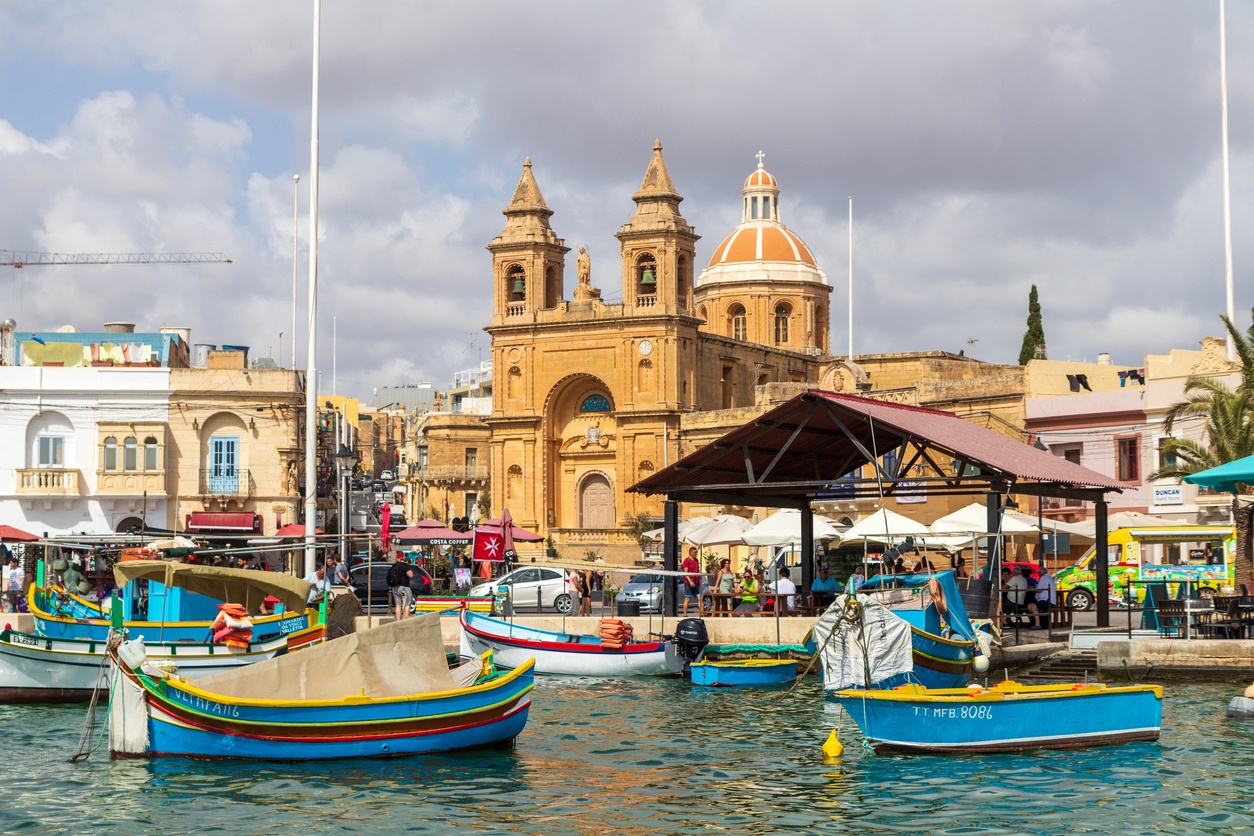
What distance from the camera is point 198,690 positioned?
1931cm

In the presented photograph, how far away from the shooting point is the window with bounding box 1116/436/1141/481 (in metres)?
48.2

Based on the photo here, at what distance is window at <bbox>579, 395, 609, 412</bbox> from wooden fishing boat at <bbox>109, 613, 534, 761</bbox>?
2165 inches

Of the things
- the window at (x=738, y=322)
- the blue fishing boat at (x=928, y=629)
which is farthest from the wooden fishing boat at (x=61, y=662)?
the window at (x=738, y=322)

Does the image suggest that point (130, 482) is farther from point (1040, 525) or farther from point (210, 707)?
point (210, 707)

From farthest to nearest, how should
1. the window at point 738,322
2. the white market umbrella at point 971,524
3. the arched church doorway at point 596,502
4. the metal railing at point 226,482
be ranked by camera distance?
1. the window at point 738,322
2. the arched church doorway at point 596,502
3. the metal railing at point 226,482
4. the white market umbrella at point 971,524

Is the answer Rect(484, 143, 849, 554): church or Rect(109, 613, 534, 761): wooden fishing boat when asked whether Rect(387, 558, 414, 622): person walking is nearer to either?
Rect(109, 613, 534, 761): wooden fishing boat

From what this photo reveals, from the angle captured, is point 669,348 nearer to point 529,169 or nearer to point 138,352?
point 529,169

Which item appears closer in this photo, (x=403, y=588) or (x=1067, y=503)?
(x=403, y=588)

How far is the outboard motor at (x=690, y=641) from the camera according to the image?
28172 millimetres

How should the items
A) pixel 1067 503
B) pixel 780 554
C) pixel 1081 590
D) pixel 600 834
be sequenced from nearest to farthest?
pixel 600 834 < pixel 1081 590 < pixel 780 554 < pixel 1067 503

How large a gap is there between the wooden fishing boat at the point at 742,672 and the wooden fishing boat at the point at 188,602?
21.7 ft

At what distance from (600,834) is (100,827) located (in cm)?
506

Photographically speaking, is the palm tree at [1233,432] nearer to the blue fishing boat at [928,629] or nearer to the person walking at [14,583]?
the blue fishing boat at [928,629]

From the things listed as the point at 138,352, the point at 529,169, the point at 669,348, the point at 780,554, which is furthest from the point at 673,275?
the point at 780,554
